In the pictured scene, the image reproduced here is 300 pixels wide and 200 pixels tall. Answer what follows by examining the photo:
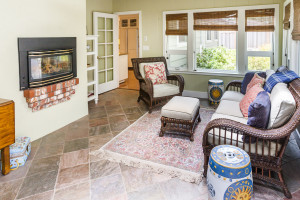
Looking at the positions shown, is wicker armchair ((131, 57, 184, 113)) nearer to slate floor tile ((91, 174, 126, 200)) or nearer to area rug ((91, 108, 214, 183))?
area rug ((91, 108, 214, 183))

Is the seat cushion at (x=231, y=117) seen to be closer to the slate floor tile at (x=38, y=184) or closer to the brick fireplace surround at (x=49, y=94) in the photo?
the slate floor tile at (x=38, y=184)

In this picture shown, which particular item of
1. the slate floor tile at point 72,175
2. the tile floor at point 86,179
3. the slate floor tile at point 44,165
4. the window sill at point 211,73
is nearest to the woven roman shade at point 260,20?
the window sill at point 211,73

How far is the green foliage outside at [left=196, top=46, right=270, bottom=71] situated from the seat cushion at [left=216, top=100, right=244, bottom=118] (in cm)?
207

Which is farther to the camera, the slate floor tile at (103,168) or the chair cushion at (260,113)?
the slate floor tile at (103,168)

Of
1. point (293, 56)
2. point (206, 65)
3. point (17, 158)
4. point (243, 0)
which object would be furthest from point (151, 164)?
point (243, 0)

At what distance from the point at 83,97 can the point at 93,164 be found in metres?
1.89

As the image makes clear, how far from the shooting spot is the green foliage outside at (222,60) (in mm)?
5176

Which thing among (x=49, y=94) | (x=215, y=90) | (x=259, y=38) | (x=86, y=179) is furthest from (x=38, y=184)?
(x=259, y=38)

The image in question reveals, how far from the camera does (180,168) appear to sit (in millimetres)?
2643

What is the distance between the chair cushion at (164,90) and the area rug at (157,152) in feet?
3.10

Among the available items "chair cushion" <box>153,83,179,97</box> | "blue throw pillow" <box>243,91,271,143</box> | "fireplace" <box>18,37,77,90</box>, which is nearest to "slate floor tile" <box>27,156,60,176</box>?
"fireplace" <box>18,37,77,90</box>

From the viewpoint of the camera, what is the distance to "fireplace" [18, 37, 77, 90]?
3107 mm

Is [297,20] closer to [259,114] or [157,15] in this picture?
[259,114]

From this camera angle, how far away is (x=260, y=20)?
16.4 feet
